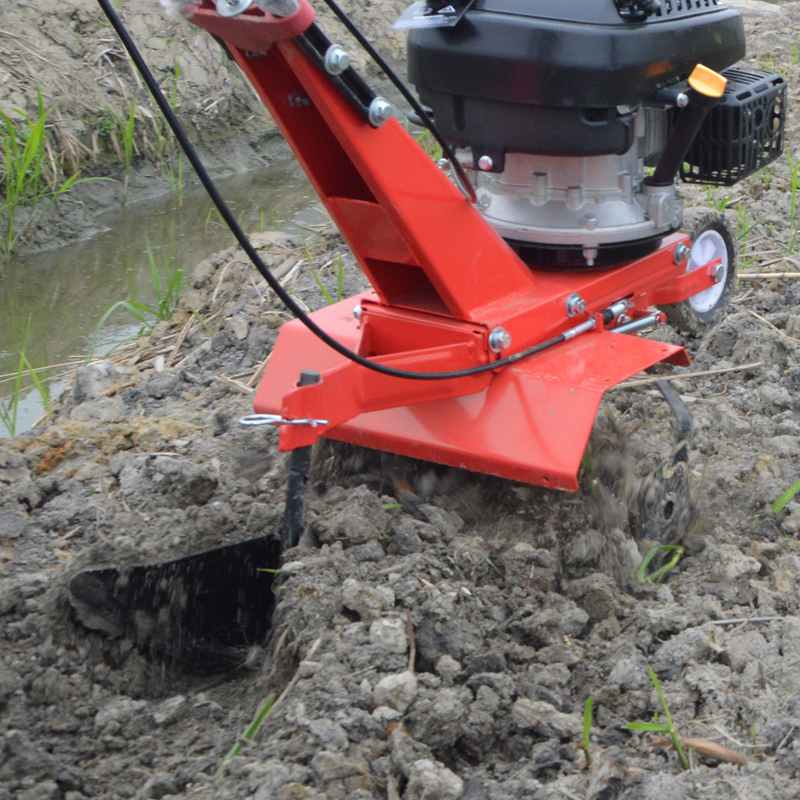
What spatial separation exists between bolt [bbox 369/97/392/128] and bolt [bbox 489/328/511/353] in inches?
18.6

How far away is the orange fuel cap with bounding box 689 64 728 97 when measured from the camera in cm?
210

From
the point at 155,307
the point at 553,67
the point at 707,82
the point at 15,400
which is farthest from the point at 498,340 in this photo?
the point at 155,307

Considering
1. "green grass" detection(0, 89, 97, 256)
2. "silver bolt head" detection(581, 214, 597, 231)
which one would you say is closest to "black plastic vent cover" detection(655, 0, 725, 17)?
"silver bolt head" detection(581, 214, 597, 231)

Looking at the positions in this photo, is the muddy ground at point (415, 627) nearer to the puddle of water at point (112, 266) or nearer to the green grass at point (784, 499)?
the green grass at point (784, 499)

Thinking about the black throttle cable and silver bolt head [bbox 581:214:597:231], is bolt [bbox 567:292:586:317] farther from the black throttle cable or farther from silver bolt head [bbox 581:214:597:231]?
silver bolt head [bbox 581:214:597:231]

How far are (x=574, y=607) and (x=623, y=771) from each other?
1.38 ft

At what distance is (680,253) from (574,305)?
0.55 metres

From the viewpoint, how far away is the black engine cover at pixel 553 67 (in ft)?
6.72

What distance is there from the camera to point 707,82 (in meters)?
2.11

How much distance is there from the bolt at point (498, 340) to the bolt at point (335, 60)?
0.60 meters

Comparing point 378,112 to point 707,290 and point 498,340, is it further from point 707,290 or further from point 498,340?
point 707,290

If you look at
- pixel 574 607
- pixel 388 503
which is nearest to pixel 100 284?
pixel 388 503

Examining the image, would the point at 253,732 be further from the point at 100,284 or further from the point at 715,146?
the point at 100,284

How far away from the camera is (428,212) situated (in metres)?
2.01
